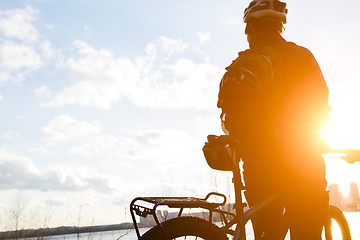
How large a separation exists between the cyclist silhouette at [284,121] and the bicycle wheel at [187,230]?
0.46 meters

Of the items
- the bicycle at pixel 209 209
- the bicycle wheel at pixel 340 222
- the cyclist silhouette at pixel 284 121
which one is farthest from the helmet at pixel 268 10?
the bicycle wheel at pixel 340 222

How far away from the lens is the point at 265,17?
2.81 metres

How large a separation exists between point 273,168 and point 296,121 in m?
0.34

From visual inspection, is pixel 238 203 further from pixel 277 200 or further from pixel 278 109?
pixel 278 109

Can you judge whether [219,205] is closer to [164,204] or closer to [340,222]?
[164,204]

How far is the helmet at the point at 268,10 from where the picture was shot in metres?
2.79

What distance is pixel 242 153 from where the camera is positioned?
2.69 meters

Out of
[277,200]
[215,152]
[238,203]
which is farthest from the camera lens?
[277,200]

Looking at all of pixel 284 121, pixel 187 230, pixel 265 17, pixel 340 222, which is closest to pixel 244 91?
pixel 284 121

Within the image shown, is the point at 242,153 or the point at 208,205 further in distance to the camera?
the point at 242,153

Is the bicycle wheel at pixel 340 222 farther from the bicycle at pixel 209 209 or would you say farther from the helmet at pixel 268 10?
the helmet at pixel 268 10

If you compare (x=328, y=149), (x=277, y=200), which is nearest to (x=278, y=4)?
Result: (x=328, y=149)

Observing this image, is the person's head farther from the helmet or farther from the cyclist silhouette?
the cyclist silhouette

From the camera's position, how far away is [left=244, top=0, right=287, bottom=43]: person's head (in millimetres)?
2797
